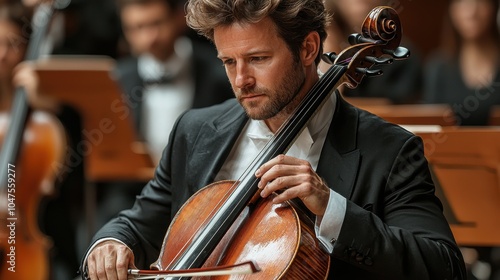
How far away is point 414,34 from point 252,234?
4.84m

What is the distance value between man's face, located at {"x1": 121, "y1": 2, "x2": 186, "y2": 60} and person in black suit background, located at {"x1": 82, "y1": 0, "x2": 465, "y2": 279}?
2.62m

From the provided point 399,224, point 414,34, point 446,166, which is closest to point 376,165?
point 399,224

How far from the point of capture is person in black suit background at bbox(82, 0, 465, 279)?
1946mm

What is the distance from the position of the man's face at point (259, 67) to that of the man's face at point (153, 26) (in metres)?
2.87

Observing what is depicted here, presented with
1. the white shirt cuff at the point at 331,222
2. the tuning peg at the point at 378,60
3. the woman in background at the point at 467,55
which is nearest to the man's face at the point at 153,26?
the woman in background at the point at 467,55

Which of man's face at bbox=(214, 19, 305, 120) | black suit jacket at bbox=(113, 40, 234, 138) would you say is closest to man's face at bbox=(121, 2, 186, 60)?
black suit jacket at bbox=(113, 40, 234, 138)

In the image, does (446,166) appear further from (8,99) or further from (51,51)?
(51,51)

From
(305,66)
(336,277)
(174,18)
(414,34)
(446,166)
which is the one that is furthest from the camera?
(414,34)

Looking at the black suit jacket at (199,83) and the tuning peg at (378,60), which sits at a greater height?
the tuning peg at (378,60)

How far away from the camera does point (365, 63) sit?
2.11m

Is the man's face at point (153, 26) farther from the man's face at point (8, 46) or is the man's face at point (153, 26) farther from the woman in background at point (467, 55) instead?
the woman in background at point (467, 55)

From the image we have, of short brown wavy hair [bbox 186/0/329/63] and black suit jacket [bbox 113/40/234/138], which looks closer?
short brown wavy hair [bbox 186/0/329/63]

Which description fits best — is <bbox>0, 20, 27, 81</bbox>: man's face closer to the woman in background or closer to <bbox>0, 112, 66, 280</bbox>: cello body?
<bbox>0, 112, 66, 280</bbox>: cello body

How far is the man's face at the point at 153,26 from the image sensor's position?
4.96 meters
